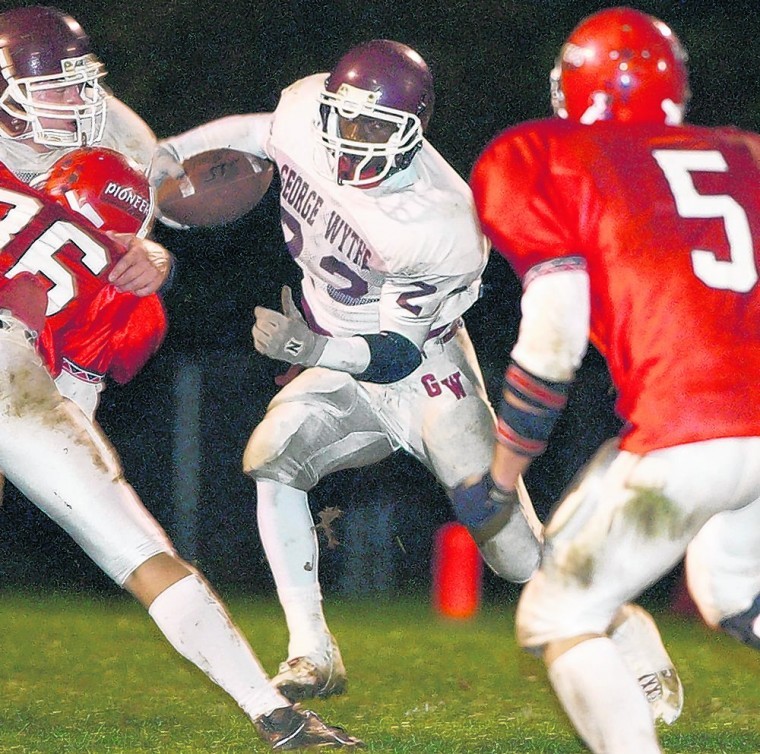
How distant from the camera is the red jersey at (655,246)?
94.3 inches

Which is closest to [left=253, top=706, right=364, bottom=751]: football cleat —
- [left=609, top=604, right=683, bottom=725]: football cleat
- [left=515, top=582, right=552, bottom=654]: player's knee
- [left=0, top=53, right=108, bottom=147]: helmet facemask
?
[left=515, top=582, right=552, bottom=654]: player's knee

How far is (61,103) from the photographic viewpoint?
346cm

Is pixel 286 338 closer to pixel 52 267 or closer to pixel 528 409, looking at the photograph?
pixel 52 267

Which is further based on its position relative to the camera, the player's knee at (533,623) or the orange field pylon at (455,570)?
the orange field pylon at (455,570)

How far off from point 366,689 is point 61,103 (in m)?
1.83

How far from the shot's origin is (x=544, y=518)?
5.93 m

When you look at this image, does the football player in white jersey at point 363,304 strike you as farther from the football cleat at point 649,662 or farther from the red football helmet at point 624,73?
the red football helmet at point 624,73

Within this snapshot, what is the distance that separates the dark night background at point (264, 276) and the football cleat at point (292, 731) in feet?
9.52

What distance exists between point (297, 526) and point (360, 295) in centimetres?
65

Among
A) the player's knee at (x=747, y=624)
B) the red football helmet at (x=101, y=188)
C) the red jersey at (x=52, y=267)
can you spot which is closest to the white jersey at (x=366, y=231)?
the red football helmet at (x=101, y=188)

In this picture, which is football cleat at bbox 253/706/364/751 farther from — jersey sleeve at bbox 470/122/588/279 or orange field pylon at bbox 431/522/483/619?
orange field pylon at bbox 431/522/483/619

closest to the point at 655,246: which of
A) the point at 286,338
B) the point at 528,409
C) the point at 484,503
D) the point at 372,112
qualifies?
the point at 528,409

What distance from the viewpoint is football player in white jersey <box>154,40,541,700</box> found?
11.4 feet

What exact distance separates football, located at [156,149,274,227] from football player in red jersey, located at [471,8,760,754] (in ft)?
4.34
